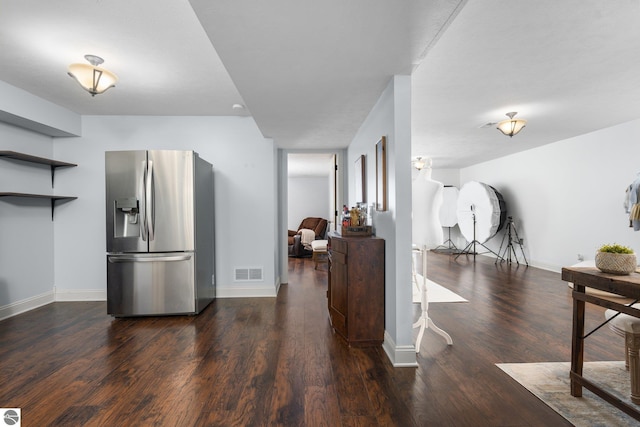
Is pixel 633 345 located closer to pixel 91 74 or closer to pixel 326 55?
pixel 326 55

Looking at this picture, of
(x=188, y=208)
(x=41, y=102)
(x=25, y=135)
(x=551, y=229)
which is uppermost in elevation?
(x=41, y=102)

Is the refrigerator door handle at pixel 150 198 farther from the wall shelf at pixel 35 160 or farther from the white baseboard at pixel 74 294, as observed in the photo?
the white baseboard at pixel 74 294

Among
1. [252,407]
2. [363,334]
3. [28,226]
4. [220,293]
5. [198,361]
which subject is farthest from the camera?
[220,293]

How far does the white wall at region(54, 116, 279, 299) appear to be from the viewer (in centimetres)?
420

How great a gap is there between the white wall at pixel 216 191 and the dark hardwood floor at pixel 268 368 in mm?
484

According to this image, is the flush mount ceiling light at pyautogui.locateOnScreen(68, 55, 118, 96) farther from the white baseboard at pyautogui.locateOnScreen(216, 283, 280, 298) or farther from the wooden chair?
the wooden chair

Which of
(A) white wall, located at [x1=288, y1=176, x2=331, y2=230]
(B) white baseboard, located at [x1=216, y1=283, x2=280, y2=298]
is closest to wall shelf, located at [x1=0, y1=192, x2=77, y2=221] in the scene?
(B) white baseboard, located at [x1=216, y1=283, x2=280, y2=298]

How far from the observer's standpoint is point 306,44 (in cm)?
196

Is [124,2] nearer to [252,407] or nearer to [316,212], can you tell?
[252,407]

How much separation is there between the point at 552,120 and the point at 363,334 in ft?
13.5

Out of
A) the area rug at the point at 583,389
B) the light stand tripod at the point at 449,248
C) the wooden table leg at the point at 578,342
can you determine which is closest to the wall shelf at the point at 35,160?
the area rug at the point at 583,389

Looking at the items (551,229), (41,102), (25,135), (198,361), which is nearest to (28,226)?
(25,135)

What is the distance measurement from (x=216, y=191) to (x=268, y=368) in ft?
8.82

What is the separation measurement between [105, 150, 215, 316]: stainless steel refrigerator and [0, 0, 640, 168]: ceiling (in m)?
0.78
